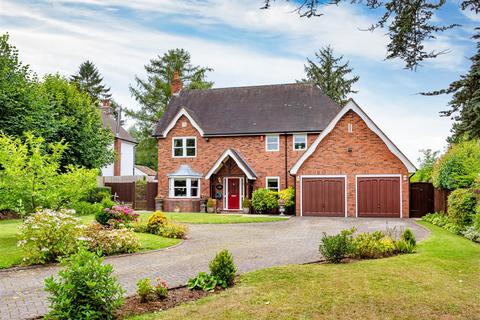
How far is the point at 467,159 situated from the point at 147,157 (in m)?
46.4

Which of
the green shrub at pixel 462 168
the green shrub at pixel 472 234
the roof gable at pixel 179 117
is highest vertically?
the roof gable at pixel 179 117

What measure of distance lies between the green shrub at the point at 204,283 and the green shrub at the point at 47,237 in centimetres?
451

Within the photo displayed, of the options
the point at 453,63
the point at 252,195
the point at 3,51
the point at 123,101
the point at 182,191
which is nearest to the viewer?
the point at 453,63

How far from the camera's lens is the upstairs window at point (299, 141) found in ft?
99.0

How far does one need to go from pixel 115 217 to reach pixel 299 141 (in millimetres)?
16661

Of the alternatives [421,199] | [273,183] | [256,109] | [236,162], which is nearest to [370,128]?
[421,199]

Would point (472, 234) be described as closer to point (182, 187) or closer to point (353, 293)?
point (353, 293)

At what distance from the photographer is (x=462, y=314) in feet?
23.7

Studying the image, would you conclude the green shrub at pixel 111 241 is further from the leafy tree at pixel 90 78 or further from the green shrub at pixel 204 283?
the leafy tree at pixel 90 78

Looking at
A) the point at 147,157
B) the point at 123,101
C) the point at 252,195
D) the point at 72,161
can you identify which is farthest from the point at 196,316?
the point at 123,101

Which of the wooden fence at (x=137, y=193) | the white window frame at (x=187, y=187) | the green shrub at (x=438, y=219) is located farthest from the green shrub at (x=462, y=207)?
the wooden fence at (x=137, y=193)

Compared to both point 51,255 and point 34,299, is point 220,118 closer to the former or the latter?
point 51,255

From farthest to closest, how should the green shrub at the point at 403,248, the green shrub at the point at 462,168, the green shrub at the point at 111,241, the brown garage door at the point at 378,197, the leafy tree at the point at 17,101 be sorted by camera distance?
the brown garage door at the point at 378,197
the leafy tree at the point at 17,101
the green shrub at the point at 462,168
the green shrub at the point at 111,241
the green shrub at the point at 403,248

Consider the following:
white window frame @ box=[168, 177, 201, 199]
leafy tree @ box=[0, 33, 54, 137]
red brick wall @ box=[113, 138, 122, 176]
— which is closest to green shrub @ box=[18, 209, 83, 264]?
leafy tree @ box=[0, 33, 54, 137]
